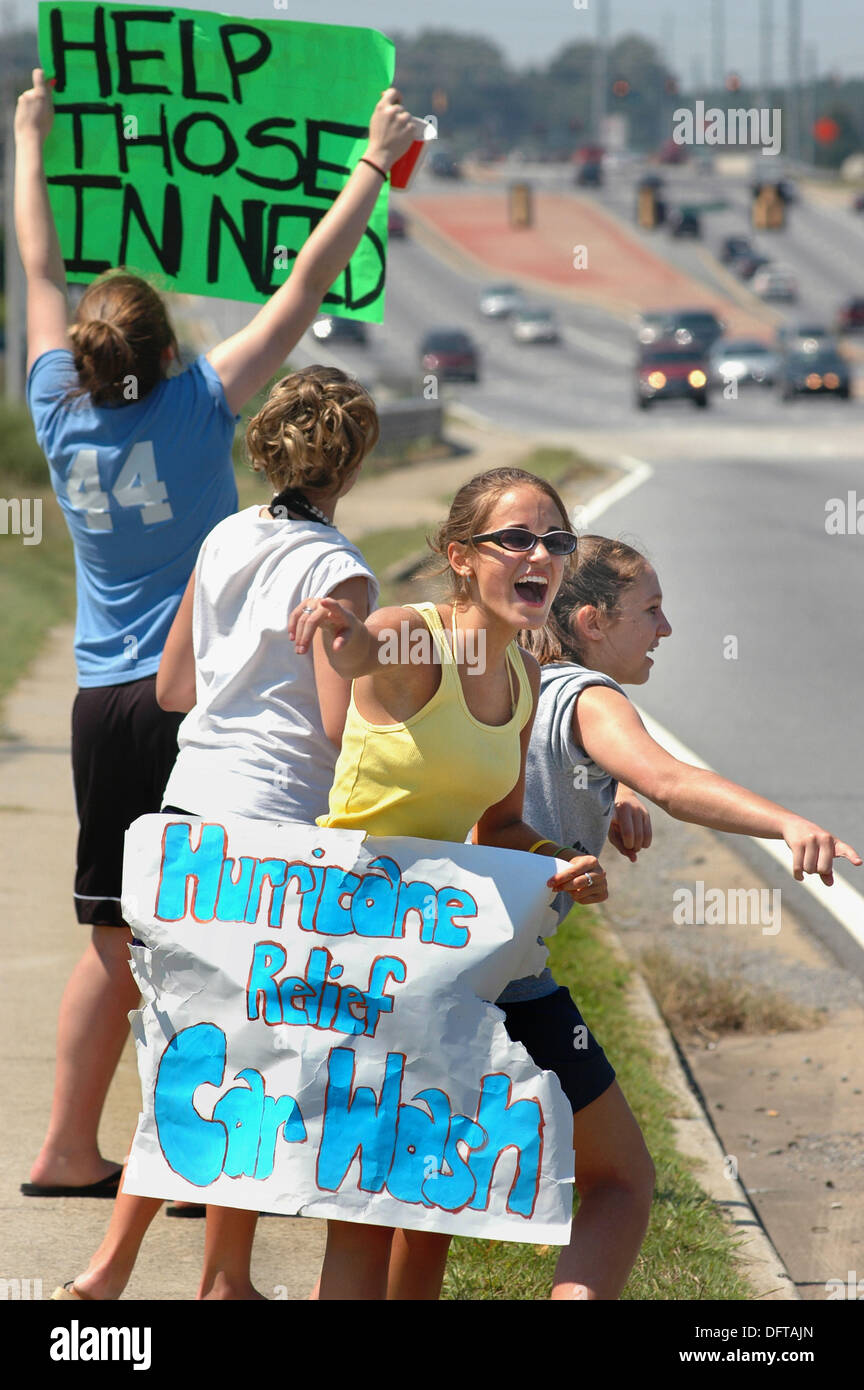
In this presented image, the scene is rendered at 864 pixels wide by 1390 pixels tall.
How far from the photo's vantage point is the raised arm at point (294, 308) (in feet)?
12.6

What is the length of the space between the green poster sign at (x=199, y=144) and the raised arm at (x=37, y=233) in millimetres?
111

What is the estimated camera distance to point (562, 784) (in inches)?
130

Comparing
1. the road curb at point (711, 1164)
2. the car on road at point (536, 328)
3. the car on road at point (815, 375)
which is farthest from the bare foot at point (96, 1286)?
the car on road at point (536, 328)

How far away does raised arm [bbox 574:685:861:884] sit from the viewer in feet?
8.90

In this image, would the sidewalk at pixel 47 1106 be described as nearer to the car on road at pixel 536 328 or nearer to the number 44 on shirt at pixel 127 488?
the number 44 on shirt at pixel 127 488

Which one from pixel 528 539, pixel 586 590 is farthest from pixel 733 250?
pixel 528 539

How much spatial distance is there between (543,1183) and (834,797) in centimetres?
564

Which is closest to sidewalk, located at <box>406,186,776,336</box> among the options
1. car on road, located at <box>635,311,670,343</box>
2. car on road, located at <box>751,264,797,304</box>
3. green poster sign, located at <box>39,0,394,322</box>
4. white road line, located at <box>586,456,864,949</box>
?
car on road, located at <box>751,264,797,304</box>

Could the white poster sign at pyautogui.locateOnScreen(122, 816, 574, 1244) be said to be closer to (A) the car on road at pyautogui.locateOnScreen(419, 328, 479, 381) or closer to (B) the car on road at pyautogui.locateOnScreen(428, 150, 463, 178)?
(A) the car on road at pyautogui.locateOnScreen(419, 328, 479, 381)

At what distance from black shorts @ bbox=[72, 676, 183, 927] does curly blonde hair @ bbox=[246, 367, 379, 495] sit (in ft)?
2.70

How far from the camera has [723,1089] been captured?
5391 mm

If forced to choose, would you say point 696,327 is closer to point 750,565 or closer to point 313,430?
point 750,565

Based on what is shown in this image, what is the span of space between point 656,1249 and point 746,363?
47763mm

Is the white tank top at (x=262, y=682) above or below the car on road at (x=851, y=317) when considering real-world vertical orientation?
above
